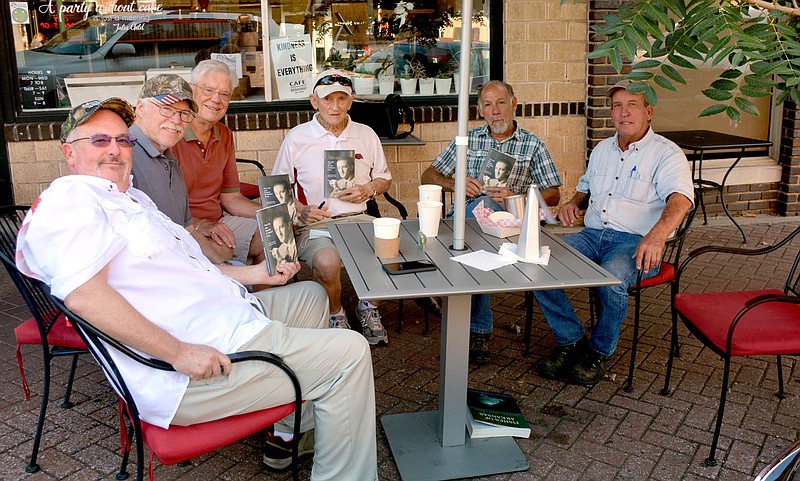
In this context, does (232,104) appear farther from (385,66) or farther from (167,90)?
(167,90)

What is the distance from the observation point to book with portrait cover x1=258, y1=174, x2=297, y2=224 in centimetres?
310

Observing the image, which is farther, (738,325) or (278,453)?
(738,325)

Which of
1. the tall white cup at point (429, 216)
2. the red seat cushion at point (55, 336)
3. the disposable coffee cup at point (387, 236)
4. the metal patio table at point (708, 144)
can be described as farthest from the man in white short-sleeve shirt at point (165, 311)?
the metal patio table at point (708, 144)

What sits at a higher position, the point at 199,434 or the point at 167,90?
the point at 167,90

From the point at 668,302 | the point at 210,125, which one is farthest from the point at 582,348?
the point at 210,125

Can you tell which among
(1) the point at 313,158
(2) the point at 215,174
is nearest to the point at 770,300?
(1) the point at 313,158

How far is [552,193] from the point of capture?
4.30m

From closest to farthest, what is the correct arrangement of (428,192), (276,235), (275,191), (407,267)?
(276,235)
(407,267)
(275,191)
(428,192)

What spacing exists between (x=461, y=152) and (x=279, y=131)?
3.24m

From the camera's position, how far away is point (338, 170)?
4062 mm

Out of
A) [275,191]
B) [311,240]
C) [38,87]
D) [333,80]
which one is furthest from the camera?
[38,87]

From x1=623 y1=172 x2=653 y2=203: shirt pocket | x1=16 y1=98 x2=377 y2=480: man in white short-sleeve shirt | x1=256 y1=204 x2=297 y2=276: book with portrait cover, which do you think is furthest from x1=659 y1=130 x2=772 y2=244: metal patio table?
x1=16 y1=98 x2=377 y2=480: man in white short-sleeve shirt

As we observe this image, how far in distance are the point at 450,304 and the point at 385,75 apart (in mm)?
3649

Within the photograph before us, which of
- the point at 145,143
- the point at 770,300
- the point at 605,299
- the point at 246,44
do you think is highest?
the point at 246,44
